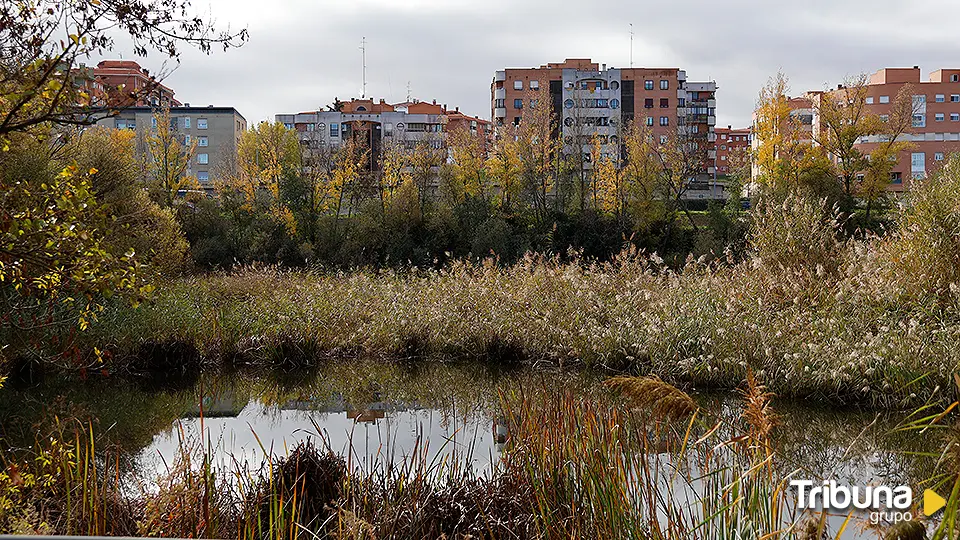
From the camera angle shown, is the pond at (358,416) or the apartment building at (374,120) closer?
the pond at (358,416)

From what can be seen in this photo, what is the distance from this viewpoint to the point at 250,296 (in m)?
14.9

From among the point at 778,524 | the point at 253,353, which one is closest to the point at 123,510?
the point at 778,524

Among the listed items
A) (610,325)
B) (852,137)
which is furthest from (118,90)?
(852,137)

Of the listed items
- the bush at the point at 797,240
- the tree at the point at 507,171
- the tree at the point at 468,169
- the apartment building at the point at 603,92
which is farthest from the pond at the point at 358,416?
the apartment building at the point at 603,92

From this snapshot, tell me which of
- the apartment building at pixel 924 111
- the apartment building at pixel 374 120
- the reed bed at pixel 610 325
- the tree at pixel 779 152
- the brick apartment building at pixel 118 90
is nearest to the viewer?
the brick apartment building at pixel 118 90

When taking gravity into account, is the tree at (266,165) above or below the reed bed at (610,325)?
above

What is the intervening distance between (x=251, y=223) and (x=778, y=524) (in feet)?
108

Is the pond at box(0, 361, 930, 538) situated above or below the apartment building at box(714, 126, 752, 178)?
below

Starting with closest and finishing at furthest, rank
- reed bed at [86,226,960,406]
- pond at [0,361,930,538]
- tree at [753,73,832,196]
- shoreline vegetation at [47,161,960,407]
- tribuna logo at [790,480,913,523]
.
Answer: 1. tribuna logo at [790,480,913,523]
2. pond at [0,361,930,538]
3. reed bed at [86,226,960,406]
4. shoreline vegetation at [47,161,960,407]
5. tree at [753,73,832,196]

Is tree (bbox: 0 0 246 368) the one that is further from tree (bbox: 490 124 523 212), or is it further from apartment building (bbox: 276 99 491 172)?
apartment building (bbox: 276 99 491 172)

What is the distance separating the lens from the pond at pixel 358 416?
6629mm

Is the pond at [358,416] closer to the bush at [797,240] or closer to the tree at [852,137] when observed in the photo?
the bush at [797,240]

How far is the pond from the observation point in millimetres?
6629

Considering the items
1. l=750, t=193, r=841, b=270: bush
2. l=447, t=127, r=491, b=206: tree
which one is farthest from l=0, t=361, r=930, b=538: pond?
l=447, t=127, r=491, b=206: tree
